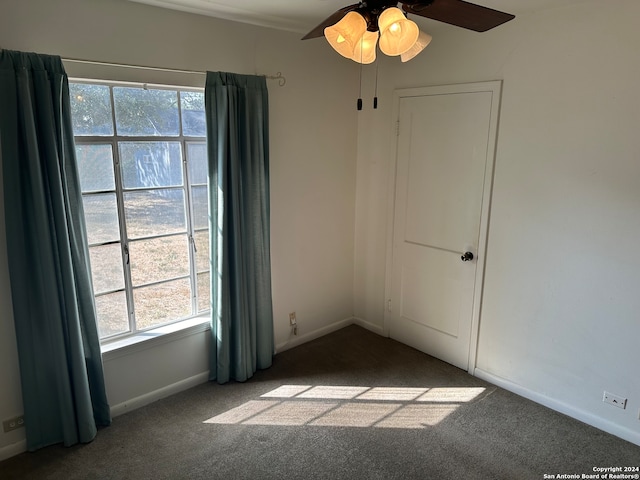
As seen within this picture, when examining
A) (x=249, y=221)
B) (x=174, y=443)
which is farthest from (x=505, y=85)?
(x=174, y=443)

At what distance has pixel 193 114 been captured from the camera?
2941 mm

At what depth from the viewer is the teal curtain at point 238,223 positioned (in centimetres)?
287

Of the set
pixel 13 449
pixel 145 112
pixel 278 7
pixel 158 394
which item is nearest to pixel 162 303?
pixel 158 394

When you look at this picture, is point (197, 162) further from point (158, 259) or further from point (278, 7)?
point (278, 7)

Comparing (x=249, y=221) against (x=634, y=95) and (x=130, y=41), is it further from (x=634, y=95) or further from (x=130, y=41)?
(x=634, y=95)

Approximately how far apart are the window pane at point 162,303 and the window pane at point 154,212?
1.27 ft

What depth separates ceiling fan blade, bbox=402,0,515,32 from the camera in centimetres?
151

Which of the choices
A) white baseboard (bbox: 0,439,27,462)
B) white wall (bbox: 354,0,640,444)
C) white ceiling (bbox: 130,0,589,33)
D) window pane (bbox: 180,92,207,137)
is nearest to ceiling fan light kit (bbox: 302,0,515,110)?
white ceiling (bbox: 130,0,589,33)

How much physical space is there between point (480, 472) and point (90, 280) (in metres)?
2.44

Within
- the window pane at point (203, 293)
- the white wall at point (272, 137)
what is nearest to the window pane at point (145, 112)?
the white wall at point (272, 137)

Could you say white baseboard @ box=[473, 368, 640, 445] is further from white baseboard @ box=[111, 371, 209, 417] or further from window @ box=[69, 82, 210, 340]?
window @ box=[69, 82, 210, 340]

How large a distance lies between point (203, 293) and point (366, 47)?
7.16 ft

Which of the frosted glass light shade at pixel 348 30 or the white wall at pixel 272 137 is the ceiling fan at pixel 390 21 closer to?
the frosted glass light shade at pixel 348 30

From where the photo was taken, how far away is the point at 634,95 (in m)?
2.38
